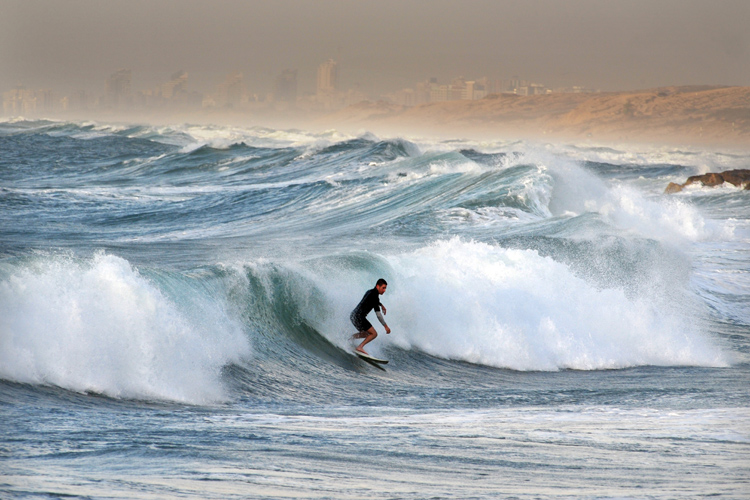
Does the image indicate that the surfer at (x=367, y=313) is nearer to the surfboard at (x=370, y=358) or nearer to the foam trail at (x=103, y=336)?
the surfboard at (x=370, y=358)

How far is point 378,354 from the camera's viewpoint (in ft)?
28.7

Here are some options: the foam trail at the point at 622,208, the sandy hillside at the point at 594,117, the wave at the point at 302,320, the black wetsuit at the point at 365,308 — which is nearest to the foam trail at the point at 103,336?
the wave at the point at 302,320

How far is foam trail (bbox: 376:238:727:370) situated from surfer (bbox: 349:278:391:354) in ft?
2.63

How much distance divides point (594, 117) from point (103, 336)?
124 metres

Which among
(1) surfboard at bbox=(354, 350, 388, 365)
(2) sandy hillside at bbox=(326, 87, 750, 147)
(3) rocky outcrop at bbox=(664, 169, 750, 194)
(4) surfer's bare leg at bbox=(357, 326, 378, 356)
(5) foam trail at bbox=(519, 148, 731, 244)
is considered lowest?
(1) surfboard at bbox=(354, 350, 388, 365)

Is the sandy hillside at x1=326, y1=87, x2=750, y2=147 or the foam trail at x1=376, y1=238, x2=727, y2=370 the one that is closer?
the foam trail at x1=376, y1=238, x2=727, y2=370

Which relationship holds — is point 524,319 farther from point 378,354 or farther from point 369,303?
point 369,303

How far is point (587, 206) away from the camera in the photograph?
1991cm

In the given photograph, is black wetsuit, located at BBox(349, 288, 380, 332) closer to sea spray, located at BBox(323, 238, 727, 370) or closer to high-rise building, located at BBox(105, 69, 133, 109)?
sea spray, located at BBox(323, 238, 727, 370)

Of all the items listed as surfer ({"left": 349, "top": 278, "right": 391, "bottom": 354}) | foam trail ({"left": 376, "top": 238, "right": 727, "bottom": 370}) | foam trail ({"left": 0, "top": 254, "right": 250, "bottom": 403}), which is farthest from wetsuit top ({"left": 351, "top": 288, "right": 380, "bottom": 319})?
foam trail ({"left": 0, "top": 254, "right": 250, "bottom": 403})

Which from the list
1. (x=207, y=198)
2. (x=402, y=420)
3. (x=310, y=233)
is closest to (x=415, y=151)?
(x=207, y=198)

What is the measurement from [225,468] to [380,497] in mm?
959

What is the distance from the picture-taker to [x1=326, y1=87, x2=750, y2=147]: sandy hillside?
101125mm

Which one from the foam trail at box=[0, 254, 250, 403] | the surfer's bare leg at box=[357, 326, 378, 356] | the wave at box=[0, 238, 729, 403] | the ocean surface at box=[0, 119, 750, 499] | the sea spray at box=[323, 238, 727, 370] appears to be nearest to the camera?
the ocean surface at box=[0, 119, 750, 499]
